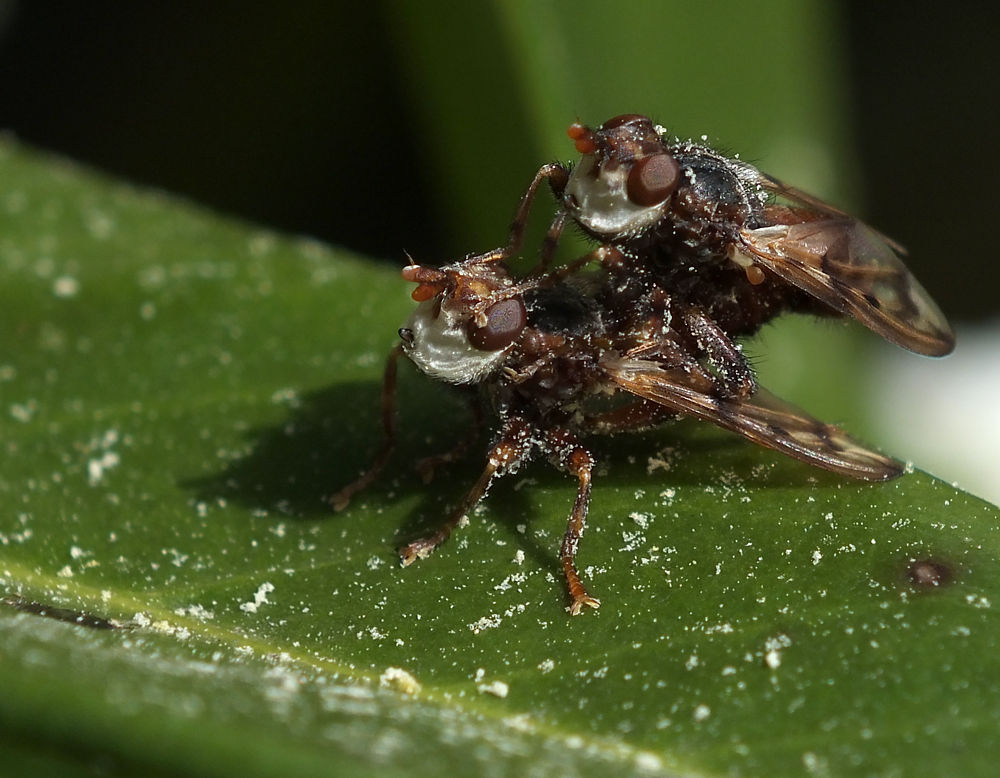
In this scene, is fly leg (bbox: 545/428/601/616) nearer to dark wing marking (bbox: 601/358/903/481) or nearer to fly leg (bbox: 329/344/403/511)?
dark wing marking (bbox: 601/358/903/481)

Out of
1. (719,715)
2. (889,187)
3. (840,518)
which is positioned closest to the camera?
(719,715)

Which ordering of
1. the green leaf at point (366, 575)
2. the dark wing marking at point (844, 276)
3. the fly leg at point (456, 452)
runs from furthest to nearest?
1. the fly leg at point (456, 452)
2. the dark wing marking at point (844, 276)
3. the green leaf at point (366, 575)

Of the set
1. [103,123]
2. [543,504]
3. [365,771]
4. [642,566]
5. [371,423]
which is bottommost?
[365,771]

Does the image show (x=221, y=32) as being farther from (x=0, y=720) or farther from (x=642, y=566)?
(x=0, y=720)

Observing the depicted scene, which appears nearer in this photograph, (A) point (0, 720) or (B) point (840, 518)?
(A) point (0, 720)

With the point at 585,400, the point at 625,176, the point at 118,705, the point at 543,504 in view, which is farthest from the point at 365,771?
the point at 625,176

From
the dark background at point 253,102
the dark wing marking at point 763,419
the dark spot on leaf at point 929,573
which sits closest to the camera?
the dark spot on leaf at point 929,573

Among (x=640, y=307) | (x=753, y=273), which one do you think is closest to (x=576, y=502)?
(x=640, y=307)

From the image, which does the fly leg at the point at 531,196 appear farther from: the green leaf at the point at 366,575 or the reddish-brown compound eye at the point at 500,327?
the green leaf at the point at 366,575

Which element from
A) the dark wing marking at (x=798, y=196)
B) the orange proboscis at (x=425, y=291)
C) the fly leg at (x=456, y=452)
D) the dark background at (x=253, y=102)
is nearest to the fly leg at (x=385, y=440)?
the fly leg at (x=456, y=452)
